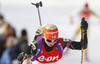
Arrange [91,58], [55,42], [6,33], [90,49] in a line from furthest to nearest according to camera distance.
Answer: [90,49]
[91,58]
[6,33]
[55,42]

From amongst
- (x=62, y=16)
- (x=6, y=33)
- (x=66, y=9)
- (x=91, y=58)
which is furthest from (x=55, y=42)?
(x=66, y=9)

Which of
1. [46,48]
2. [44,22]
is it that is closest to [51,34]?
[46,48]

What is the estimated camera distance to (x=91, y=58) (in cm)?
881

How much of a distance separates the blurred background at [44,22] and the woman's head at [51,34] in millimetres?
801

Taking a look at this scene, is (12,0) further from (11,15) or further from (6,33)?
(6,33)

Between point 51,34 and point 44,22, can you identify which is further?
point 44,22

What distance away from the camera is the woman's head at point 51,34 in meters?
4.94

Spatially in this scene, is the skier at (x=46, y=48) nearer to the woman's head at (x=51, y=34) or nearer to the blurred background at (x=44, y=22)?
the woman's head at (x=51, y=34)

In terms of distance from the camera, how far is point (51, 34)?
494 centimetres

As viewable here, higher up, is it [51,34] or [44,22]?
[51,34]

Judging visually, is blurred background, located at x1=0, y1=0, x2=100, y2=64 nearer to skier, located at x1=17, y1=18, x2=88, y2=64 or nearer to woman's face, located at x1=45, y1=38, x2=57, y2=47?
skier, located at x1=17, y1=18, x2=88, y2=64

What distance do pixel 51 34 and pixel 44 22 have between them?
8.41 metres

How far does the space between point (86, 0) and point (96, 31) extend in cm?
552

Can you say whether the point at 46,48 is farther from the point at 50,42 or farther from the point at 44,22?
the point at 44,22
